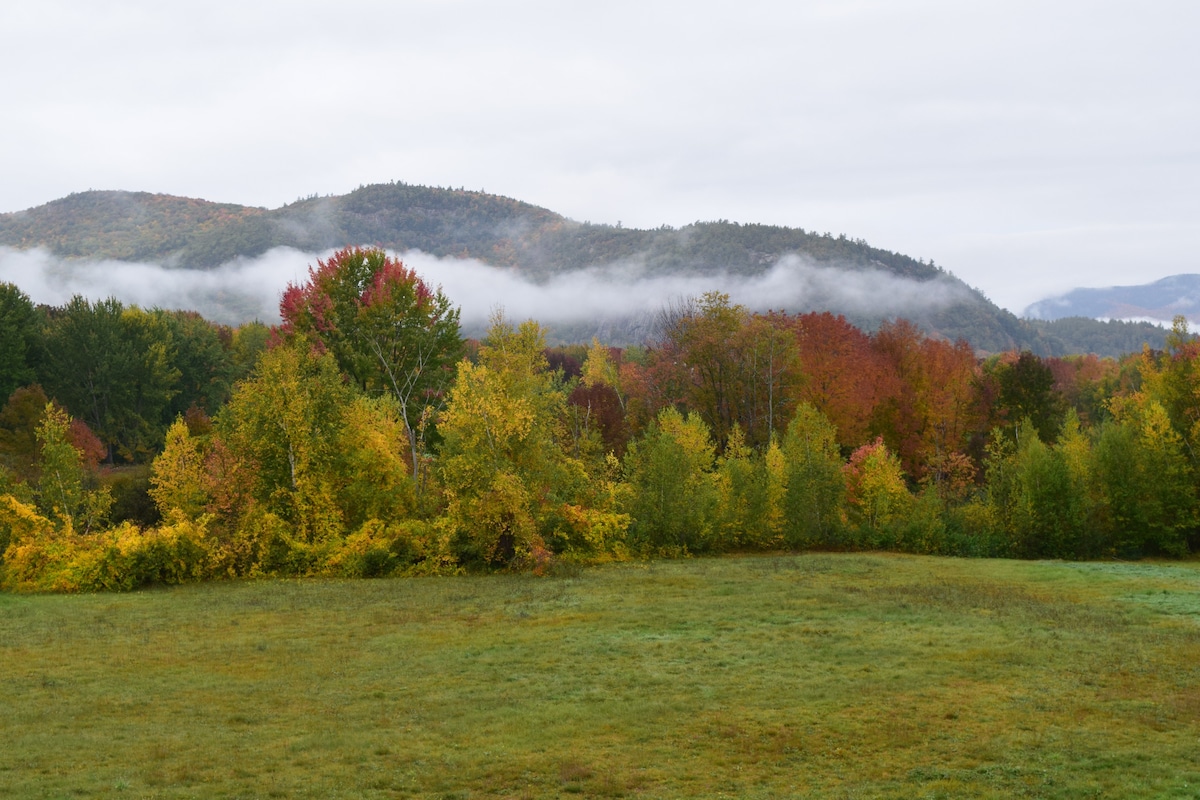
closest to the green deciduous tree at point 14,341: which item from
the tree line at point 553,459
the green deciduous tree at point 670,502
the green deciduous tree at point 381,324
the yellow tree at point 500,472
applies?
the tree line at point 553,459

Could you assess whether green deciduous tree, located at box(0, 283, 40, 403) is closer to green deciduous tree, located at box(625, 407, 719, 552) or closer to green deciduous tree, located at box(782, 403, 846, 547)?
green deciduous tree, located at box(625, 407, 719, 552)

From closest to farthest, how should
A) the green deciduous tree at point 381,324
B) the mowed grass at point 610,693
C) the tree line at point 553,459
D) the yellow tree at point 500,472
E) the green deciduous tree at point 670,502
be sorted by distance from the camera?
the mowed grass at point 610,693
the yellow tree at point 500,472
the tree line at point 553,459
the green deciduous tree at point 670,502
the green deciduous tree at point 381,324

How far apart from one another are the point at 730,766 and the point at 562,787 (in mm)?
2557

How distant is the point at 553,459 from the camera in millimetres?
38062

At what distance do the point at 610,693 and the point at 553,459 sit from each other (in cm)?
2109

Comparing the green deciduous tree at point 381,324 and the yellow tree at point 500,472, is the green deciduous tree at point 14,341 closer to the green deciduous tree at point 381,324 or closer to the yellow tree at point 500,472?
the green deciduous tree at point 381,324

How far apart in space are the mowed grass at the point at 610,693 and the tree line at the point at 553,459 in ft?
19.5

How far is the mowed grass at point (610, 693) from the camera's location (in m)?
12.6

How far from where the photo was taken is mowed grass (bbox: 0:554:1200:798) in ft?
41.4

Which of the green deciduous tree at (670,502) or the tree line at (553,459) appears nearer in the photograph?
the tree line at (553,459)

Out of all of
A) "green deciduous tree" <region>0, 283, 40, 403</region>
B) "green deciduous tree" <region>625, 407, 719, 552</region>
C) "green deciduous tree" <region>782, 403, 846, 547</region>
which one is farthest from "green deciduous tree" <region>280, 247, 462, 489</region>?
"green deciduous tree" <region>0, 283, 40, 403</region>

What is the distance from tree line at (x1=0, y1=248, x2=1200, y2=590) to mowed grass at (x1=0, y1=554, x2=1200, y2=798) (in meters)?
5.95

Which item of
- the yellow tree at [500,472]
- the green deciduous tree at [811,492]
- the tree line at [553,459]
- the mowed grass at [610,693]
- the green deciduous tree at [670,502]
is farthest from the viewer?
the green deciduous tree at [811,492]

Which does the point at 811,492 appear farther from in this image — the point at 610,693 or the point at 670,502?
the point at 610,693
